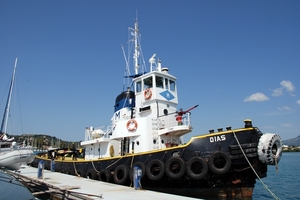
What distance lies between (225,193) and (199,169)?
4.33 feet

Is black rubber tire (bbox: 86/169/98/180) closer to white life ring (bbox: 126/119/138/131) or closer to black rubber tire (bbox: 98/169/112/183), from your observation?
black rubber tire (bbox: 98/169/112/183)

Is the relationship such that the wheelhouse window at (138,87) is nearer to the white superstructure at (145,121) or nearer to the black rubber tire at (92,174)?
the white superstructure at (145,121)

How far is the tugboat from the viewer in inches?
342

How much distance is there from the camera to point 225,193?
900cm

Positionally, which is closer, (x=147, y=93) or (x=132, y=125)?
(x=132, y=125)

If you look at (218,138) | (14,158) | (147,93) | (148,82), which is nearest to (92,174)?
(14,158)

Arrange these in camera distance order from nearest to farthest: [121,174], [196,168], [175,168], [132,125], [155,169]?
[196,168]
[175,168]
[155,169]
[121,174]
[132,125]

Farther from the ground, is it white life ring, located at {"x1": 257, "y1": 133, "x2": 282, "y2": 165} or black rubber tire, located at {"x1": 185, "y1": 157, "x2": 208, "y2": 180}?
white life ring, located at {"x1": 257, "y1": 133, "x2": 282, "y2": 165}

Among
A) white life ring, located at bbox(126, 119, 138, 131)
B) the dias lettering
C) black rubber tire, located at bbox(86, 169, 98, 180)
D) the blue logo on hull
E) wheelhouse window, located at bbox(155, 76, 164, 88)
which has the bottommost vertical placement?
black rubber tire, located at bbox(86, 169, 98, 180)

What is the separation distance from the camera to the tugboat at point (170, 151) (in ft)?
28.5

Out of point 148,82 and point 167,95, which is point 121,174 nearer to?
point 167,95

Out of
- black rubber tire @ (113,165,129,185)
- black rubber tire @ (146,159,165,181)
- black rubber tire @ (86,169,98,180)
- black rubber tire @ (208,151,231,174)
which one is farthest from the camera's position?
black rubber tire @ (86,169,98,180)

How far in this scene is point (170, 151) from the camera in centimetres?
992

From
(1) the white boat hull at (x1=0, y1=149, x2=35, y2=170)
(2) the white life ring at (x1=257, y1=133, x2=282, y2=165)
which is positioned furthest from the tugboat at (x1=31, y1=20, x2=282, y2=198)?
(1) the white boat hull at (x1=0, y1=149, x2=35, y2=170)
